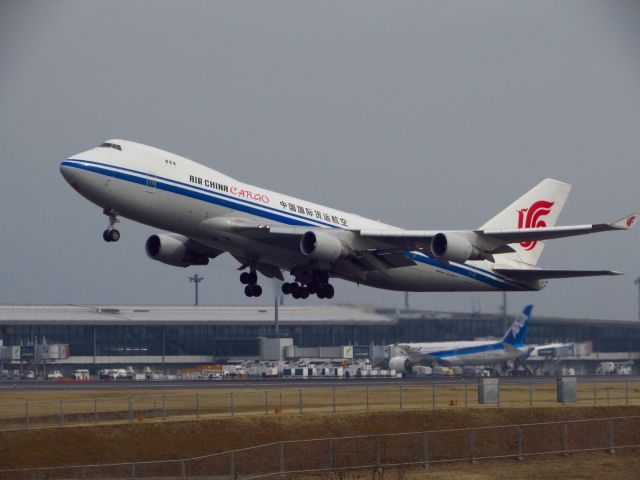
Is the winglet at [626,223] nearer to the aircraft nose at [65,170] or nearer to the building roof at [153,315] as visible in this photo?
the aircraft nose at [65,170]

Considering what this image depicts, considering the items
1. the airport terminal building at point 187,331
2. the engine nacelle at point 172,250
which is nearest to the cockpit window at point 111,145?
the engine nacelle at point 172,250

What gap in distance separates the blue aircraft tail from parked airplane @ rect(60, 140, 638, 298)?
4201 cm

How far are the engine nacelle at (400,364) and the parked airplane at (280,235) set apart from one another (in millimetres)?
43766

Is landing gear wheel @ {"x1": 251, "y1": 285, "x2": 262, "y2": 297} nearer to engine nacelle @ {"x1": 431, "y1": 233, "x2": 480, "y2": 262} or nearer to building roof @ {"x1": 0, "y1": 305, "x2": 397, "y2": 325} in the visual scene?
engine nacelle @ {"x1": 431, "y1": 233, "x2": 480, "y2": 262}

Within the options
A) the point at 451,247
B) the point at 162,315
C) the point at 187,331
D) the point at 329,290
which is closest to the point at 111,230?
the point at 329,290

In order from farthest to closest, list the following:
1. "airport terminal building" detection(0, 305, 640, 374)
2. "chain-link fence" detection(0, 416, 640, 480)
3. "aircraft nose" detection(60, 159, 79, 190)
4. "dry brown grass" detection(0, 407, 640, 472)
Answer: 1. "airport terminal building" detection(0, 305, 640, 374)
2. "aircraft nose" detection(60, 159, 79, 190)
3. "dry brown grass" detection(0, 407, 640, 472)
4. "chain-link fence" detection(0, 416, 640, 480)

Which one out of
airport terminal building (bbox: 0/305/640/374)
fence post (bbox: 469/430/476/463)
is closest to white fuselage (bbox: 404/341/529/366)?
airport terminal building (bbox: 0/305/640/374)

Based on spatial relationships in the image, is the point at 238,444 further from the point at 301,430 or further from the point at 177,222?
the point at 177,222

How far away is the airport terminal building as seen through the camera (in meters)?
126

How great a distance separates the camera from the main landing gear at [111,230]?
54.1 metres

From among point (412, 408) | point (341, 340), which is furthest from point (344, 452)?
point (341, 340)

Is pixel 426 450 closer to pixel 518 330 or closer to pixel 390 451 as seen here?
pixel 390 451

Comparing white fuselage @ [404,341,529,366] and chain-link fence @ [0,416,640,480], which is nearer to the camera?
chain-link fence @ [0,416,640,480]

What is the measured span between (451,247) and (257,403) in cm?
1404
